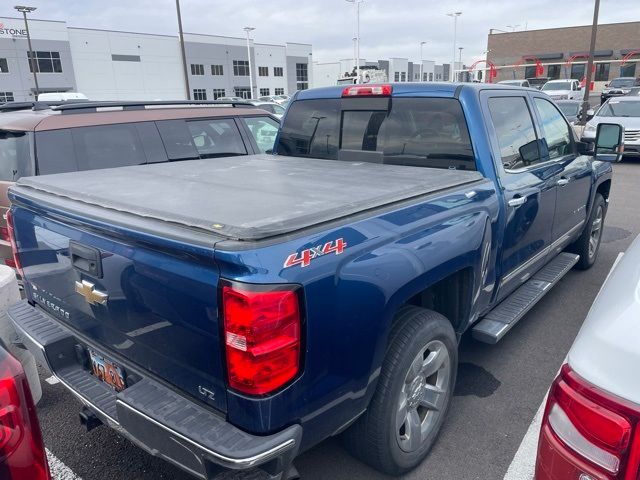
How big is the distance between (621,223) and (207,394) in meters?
7.72

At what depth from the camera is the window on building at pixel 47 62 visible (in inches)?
1877

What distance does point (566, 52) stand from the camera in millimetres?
55906

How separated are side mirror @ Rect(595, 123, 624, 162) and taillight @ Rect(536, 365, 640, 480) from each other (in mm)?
4055

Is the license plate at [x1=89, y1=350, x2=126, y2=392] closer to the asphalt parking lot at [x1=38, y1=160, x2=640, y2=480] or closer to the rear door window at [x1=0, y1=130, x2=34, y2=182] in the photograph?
the asphalt parking lot at [x1=38, y1=160, x2=640, y2=480]

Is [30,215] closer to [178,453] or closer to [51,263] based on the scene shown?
[51,263]

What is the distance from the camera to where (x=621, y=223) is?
759 cm

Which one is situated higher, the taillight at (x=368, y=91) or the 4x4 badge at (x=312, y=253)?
the taillight at (x=368, y=91)

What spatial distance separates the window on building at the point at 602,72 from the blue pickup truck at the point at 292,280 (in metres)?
60.6

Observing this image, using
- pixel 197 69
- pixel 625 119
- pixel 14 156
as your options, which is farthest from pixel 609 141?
pixel 197 69

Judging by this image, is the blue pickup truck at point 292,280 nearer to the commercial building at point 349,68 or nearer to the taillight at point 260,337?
the taillight at point 260,337

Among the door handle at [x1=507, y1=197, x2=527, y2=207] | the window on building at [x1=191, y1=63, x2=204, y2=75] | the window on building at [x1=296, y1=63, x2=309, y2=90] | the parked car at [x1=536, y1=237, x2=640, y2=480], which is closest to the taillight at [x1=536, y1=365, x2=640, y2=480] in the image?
the parked car at [x1=536, y1=237, x2=640, y2=480]

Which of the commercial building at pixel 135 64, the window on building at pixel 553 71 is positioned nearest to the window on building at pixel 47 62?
the commercial building at pixel 135 64

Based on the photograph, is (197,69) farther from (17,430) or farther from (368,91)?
(17,430)

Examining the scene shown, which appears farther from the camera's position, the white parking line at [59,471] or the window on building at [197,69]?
the window on building at [197,69]
